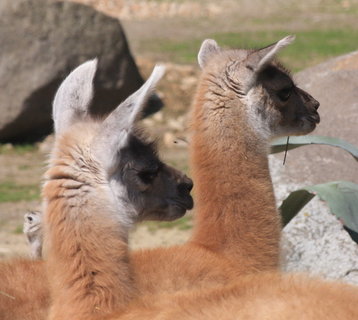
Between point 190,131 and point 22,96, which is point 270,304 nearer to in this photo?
point 190,131

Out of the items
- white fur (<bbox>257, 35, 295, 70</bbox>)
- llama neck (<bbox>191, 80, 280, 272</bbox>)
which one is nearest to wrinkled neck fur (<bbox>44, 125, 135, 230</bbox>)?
llama neck (<bbox>191, 80, 280, 272</bbox>)

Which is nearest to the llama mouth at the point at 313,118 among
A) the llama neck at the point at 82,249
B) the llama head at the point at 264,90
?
the llama head at the point at 264,90

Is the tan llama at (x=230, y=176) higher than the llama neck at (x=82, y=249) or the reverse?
the reverse

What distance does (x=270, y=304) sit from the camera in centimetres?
336

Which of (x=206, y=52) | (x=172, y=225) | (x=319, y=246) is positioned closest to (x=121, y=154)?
(x=206, y=52)

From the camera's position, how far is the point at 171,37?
21.4 metres

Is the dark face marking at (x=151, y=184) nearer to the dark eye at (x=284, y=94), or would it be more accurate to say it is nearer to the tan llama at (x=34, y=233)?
the dark eye at (x=284, y=94)

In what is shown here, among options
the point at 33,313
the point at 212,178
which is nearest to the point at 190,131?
the point at 212,178

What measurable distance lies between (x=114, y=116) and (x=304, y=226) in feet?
8.71

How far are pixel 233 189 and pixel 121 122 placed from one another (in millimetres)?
1337

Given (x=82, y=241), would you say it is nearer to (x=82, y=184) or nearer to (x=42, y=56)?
(x=82, y=184)

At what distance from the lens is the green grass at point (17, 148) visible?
42.0 ft

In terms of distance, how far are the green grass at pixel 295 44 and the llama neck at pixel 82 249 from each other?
12.8 metres

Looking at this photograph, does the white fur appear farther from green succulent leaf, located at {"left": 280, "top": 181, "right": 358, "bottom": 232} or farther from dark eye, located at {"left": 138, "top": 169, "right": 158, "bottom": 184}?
dark eye, located at {"left": 138, "top": 169, "right": 158, "bottom": 184}
